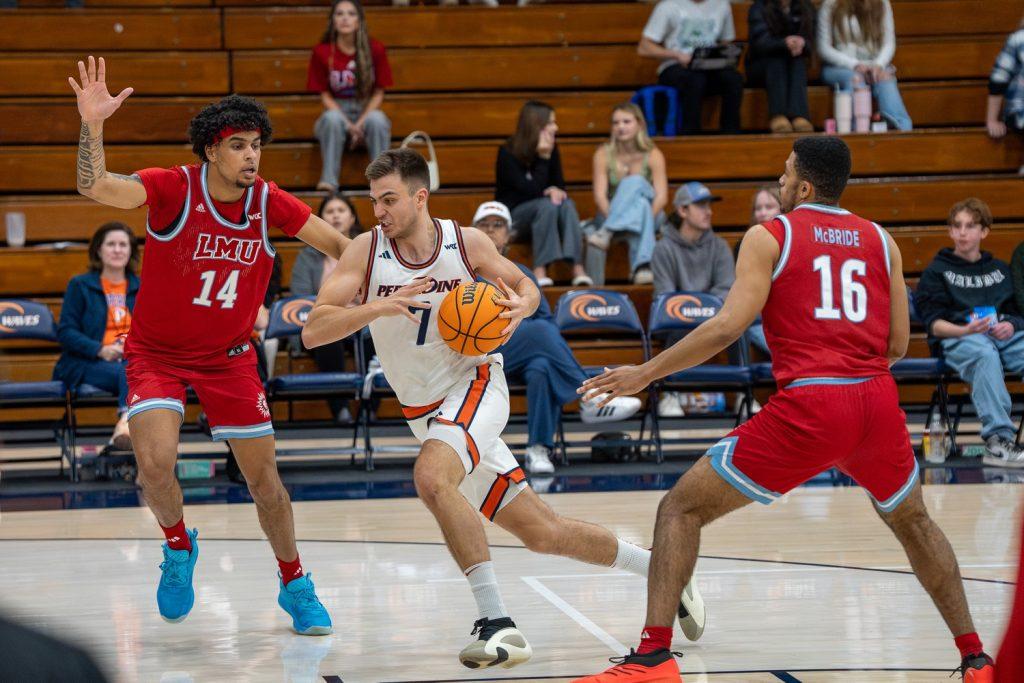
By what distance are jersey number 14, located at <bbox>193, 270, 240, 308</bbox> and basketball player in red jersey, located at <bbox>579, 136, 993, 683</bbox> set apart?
1.68 m

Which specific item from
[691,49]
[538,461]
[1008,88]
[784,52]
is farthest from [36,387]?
[1008,88]

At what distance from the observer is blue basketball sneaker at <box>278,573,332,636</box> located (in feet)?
Answer: 15.7

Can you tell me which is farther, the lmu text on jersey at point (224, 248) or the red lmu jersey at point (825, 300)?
the lmu text on jersey at point (224, 248)

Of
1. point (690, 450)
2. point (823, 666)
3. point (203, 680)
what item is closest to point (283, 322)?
point (690, 450)

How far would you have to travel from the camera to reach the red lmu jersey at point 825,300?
3.79 meters

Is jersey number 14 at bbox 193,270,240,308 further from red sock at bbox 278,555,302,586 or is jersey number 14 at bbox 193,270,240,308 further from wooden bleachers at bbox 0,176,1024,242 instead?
wooden bleachers at bbox 0,176,1024,242

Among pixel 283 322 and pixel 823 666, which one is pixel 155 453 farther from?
pixel 283 322

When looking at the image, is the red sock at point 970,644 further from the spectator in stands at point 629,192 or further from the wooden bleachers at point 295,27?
the wooden bleachers at point 295,27

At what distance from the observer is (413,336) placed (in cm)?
453

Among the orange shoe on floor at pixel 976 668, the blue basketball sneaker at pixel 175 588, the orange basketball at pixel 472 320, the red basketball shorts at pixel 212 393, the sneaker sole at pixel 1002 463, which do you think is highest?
the orange basketball at pixel 472 320

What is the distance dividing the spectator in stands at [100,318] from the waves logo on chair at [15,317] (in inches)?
25.3

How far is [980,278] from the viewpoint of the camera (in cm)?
938

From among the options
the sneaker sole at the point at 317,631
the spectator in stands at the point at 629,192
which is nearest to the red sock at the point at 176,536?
the sneaker sole at the point at 317,631

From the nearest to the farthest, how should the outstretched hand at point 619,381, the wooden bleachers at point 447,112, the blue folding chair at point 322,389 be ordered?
the outstretched hand at point 619,381
the blue folding chair at point 322,389
the wooden bleachers at point 447,112
